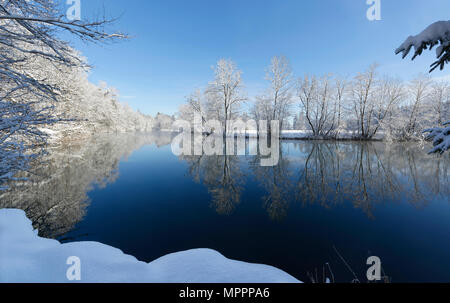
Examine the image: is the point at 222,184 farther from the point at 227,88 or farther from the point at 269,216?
the point at 227,88

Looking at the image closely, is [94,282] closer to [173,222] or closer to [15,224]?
[173,222]

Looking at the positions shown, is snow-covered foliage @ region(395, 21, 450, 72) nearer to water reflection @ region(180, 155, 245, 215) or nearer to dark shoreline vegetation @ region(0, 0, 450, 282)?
dark shoreline vegetation @ region(0, 0, 450, 282)

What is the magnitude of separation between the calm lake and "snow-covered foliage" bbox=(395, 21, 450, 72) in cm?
337

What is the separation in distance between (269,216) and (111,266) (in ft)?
11.5

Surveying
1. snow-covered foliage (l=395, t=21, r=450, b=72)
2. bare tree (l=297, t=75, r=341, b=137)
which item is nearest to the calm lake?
snow-covered foliage (l=395, t=21, r=450, b=72)

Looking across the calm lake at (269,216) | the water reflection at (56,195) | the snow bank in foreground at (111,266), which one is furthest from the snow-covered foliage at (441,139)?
the water reflection at (56,195)

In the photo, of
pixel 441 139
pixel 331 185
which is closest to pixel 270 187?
pixel 331 185

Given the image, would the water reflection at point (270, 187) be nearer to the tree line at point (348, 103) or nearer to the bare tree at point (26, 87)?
the bare tree at point (26, 87)

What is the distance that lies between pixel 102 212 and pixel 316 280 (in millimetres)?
5409

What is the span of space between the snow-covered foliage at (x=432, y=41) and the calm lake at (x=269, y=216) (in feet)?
11.1

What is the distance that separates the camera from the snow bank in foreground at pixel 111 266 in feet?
6.71

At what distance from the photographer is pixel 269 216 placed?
4234 millimetres

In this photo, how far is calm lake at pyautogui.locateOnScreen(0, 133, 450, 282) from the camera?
9.52 ft

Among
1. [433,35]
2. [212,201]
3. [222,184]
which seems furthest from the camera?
[222,184]
